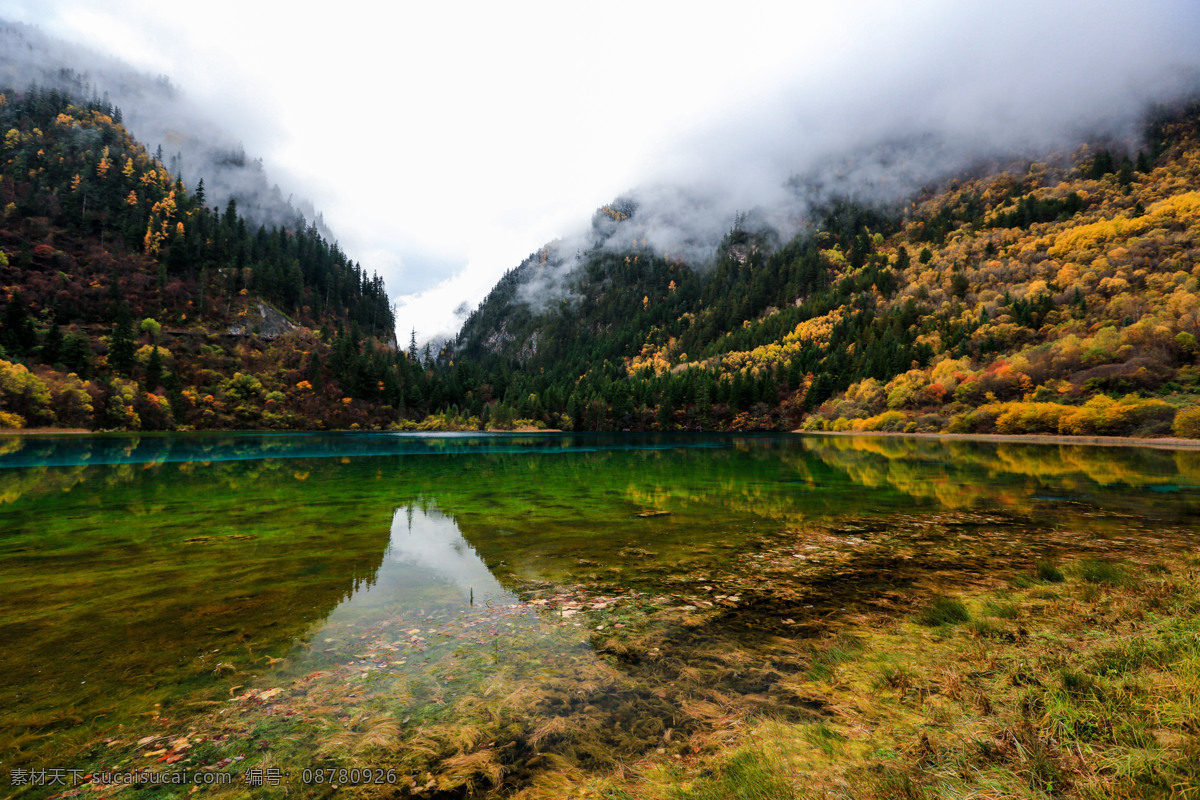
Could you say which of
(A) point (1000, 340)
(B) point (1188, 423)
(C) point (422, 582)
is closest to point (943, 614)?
(C) point (422, 582)

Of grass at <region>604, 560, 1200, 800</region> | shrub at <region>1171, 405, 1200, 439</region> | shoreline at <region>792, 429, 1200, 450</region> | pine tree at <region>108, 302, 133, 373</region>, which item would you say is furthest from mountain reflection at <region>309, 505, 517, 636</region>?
pine tree at <region>108, 302, 133, 373</region>

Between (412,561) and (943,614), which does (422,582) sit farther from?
(943,614)

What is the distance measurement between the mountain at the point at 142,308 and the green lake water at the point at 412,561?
9247 centimetres

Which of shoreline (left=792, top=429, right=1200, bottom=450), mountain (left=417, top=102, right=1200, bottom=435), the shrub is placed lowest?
shoreline (left=792, top=429, right=1200, bottom=450)

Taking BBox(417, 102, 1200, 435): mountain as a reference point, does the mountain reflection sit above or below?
below

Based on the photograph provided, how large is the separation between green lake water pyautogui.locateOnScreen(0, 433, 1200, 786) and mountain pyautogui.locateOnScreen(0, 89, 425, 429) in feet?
303

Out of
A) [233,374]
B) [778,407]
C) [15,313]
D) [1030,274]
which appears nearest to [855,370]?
[778,407]

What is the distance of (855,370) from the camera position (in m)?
132

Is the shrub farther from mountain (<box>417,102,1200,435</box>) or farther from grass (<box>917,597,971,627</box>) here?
grass (<box>917,597,971,627</box>)

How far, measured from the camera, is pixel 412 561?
12.5 meters

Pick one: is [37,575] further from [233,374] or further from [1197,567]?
[233,374]

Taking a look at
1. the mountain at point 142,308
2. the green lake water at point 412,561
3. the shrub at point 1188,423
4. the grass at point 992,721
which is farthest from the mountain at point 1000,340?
the grass at point 992,721

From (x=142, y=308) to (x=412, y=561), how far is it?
553 feet

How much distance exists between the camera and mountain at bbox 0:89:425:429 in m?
95.2
